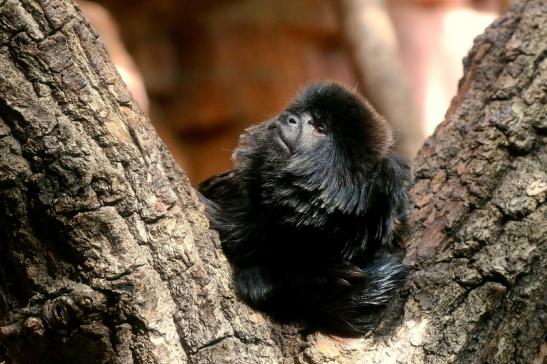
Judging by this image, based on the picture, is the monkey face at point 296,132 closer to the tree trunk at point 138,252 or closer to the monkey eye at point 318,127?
the monkey eye at point 318,127

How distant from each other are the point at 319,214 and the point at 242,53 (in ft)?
16.8

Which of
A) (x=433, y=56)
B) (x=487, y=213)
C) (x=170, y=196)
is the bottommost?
(x=487, y=213)

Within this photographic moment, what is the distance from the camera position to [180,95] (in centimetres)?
716

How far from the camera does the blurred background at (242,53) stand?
6887 millimetres

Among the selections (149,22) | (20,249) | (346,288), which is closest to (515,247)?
(346,288)

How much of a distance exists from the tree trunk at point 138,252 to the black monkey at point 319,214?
81 millimetres

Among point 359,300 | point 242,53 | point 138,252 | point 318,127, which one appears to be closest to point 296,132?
point 318,127

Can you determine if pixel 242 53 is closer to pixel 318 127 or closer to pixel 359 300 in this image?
pixel 318 127

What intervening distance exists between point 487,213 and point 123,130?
1.02m

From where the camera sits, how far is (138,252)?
1.60 meters

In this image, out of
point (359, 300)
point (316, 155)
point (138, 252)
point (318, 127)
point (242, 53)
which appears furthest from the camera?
point (242, 53)

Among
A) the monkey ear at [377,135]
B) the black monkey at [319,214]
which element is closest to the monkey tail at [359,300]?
the black monkey at [319,214]

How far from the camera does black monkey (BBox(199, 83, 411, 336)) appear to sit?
6.18ft

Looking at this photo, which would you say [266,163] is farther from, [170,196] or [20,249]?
[20,249]
